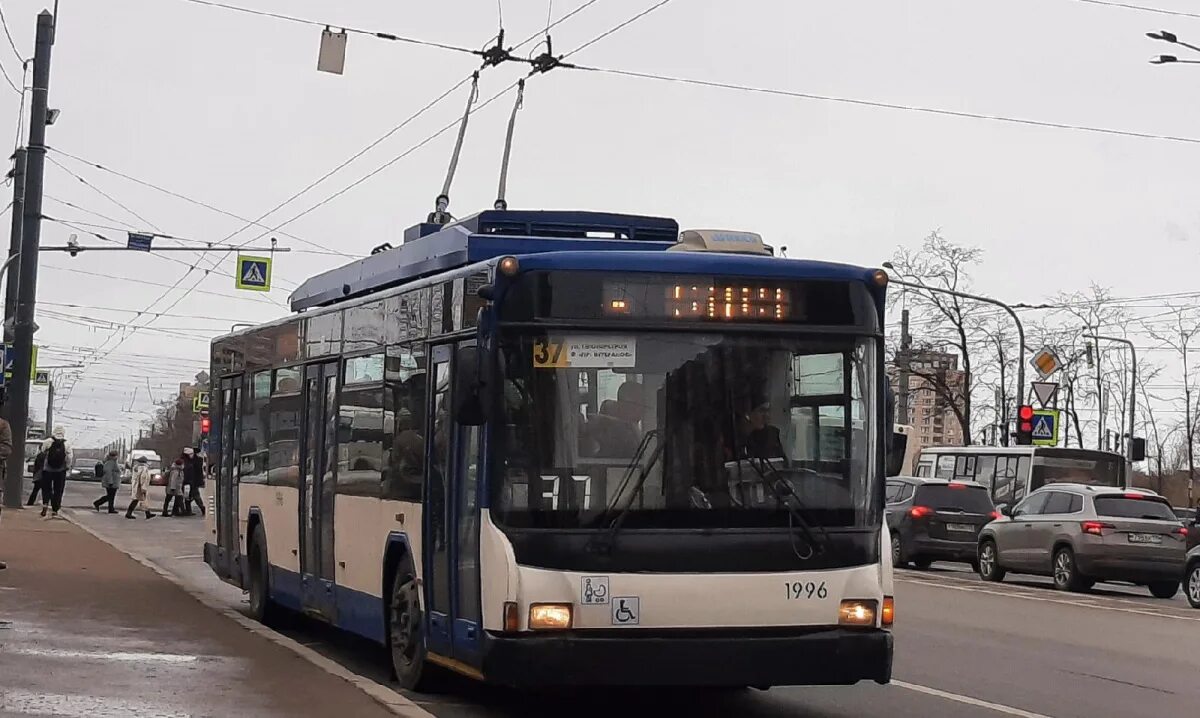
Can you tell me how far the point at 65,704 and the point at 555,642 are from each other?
2.89 m

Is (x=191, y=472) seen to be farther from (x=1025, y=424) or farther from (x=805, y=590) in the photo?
(x=805, y=590)

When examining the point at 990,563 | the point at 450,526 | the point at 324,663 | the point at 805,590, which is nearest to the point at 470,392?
the point at 450,526

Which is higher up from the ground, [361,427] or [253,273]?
[253,273]

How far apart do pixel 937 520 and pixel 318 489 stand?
770 inches

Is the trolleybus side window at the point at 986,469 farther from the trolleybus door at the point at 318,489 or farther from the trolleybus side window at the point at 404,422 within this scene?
the trolleybus side window at the point at 404,422

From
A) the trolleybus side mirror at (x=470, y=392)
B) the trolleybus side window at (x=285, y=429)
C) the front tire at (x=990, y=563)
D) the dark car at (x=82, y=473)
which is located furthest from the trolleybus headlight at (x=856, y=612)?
the dark car at (x=82, y=473)

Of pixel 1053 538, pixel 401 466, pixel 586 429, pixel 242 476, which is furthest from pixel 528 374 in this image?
pixel 1053 538

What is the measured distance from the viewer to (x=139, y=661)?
12.1 m

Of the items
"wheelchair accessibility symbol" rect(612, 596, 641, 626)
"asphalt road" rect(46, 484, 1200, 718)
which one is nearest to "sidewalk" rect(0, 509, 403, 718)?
"asphalt road" rect(46, 484, 1200, 718)

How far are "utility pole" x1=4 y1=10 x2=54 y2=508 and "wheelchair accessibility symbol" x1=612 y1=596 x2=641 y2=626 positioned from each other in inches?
1189

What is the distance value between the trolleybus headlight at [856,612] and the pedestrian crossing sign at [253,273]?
31084 millimetres

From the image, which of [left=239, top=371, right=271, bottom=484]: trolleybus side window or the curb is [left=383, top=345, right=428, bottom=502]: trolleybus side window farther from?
[left=239, top=371, right=271, bottom=484]: trolleybus side window

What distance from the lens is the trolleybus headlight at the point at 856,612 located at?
941cm

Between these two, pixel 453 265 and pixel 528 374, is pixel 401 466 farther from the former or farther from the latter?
pixel 528 374
